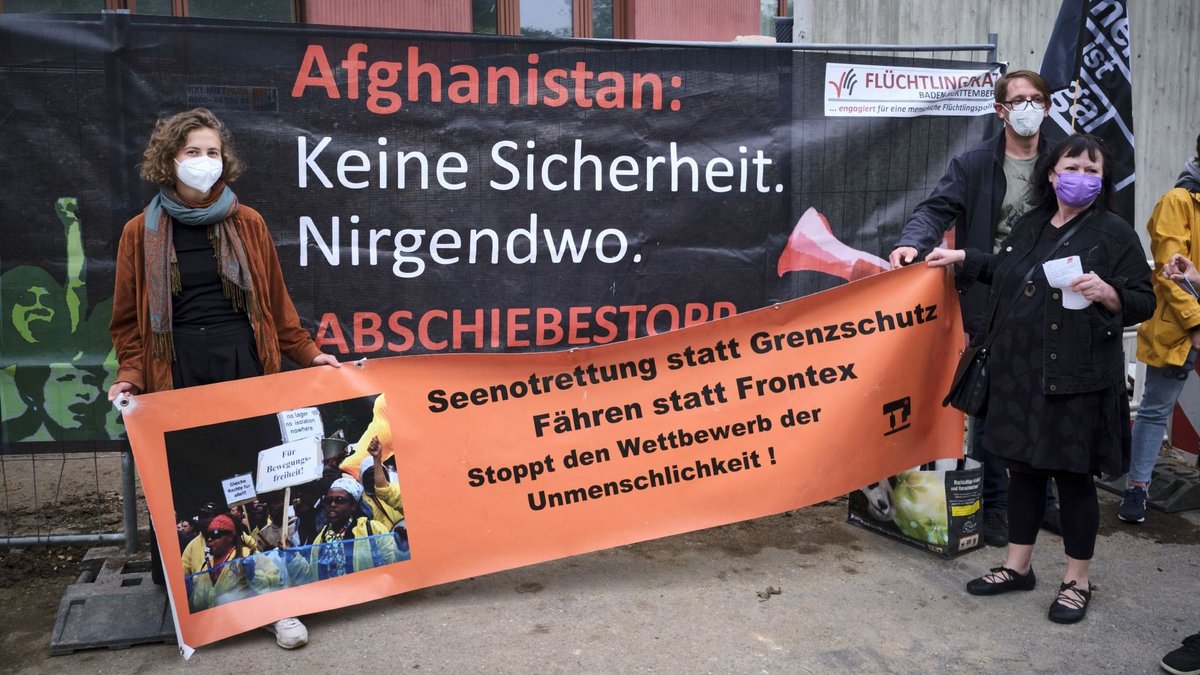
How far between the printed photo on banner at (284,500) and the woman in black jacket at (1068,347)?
244 centimetres

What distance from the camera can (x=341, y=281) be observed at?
4539 mm

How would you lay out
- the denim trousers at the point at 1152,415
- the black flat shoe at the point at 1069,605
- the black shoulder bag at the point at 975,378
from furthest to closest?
the denim trousers at the point at 1152,415
the black shoulder bag at the point at 975,378
the black flat shoe at the point at 1069,605

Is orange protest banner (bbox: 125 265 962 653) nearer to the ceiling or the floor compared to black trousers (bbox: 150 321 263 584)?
nearer to the floor

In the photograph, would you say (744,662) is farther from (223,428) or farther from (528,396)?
(223,428)

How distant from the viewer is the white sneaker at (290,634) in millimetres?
3797

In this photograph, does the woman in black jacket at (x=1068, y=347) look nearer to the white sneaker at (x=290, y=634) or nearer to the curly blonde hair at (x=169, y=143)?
the white sneaker at (x=290, y=634)

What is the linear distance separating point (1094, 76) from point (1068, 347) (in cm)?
220

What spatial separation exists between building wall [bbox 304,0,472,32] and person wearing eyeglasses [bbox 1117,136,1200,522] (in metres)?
4.85

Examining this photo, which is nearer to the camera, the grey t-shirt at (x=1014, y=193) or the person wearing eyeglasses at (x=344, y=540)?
the person wearing eyeglasses at (x=344, y=540)

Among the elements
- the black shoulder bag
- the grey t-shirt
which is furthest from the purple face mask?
the grey t-shirt

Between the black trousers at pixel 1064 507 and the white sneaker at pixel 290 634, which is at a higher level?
the black trousers at pixel 1064 507

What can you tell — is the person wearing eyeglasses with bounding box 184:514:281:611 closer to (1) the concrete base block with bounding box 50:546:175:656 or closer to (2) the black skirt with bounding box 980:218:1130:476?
(1) the concrete base block with bounding box 50:546:175:656

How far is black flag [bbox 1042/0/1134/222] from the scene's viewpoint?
5379mm

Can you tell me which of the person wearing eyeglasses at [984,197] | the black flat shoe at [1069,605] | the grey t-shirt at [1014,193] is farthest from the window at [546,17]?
the black flat shoe at [1069,605]
